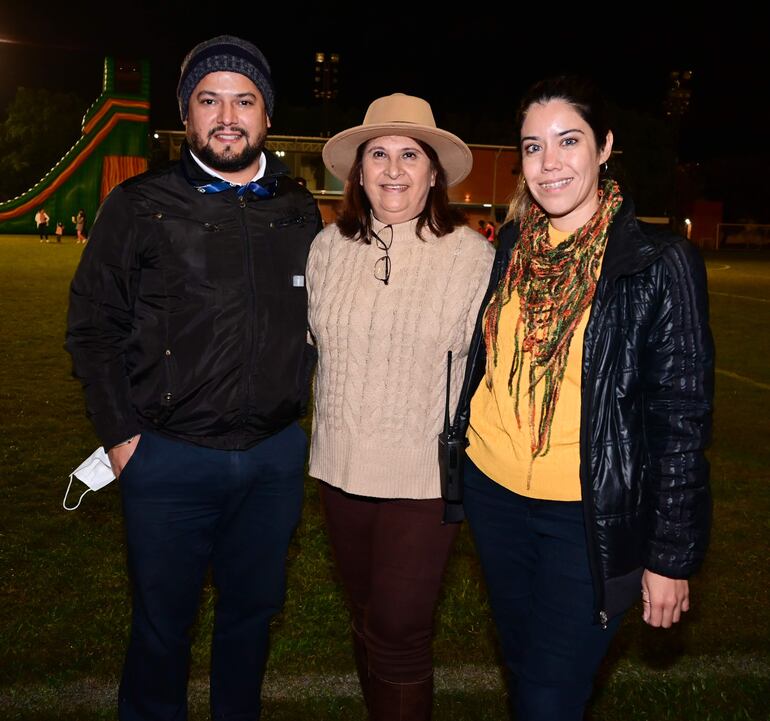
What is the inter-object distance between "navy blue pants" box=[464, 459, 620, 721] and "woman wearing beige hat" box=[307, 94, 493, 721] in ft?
1.02

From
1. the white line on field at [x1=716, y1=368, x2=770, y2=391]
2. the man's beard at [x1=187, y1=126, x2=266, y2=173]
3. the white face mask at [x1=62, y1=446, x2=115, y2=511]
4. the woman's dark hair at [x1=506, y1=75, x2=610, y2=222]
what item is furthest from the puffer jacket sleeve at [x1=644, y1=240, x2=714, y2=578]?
the white line on field at [x1=716, y1=368, x2=770, y2=391]

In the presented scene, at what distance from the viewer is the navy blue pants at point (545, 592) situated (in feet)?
7.69

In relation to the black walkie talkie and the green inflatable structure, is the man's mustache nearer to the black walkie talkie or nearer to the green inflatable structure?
the black walkie talkie

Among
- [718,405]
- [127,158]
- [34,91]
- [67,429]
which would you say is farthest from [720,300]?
[34,91]

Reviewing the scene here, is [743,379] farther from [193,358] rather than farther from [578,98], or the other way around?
[193,358]

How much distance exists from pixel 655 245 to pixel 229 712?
2.23 m

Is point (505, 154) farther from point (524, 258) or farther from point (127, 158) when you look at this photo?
point (524, 258)

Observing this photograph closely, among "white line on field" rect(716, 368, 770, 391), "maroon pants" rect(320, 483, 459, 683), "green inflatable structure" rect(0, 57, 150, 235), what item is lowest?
"white line on field" rect(716, 368, 770, 391)

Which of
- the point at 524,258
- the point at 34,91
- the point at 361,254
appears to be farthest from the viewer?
the point at 34,91

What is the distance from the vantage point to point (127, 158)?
4644 centimetres

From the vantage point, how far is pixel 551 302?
94.3 inches

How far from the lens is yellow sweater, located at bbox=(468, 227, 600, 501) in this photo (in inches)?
92.7

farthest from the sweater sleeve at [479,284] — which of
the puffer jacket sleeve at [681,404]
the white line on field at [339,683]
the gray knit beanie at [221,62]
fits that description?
the white line on field at [339,683]

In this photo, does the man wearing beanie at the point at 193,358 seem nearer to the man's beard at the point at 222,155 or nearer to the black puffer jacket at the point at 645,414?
the man's beard at the point at 222,155
